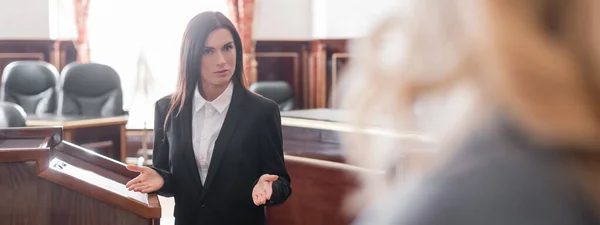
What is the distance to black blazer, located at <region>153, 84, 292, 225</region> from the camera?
173 centimetres

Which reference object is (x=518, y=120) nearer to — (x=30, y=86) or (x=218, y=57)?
(x=218, y=57)

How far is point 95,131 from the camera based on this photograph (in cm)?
522

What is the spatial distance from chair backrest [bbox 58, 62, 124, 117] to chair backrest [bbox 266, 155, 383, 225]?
2.80 meters

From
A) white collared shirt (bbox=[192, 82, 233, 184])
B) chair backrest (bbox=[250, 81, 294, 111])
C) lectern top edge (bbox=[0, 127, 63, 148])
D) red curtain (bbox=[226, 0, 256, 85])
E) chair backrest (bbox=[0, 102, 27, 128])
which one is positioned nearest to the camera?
white collared shirt (bbox=[192, 82, 233, 184])

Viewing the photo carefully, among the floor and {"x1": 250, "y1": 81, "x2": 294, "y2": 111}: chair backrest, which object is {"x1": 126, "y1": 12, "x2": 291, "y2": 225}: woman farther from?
{"x1": 250, "y1": 81, "x2": 294, "y2": 111}: chair backrest

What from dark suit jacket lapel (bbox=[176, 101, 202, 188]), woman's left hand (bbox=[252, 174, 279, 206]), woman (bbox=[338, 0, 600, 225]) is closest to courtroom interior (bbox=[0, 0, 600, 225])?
woman (bbox=[338, 0, 600, 225])

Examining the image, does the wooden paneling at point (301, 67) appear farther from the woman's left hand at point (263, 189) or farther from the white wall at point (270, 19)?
the woman's left hand at point (263, 189)

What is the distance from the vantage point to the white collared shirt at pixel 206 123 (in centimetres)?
176

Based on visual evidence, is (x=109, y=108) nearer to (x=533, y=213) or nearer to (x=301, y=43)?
(x=301, y=43)

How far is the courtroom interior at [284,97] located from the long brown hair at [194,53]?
6cm

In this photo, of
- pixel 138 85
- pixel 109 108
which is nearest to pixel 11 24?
pixel 138 85

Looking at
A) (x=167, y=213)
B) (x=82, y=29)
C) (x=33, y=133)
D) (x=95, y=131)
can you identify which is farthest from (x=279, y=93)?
(x=33, y=133)

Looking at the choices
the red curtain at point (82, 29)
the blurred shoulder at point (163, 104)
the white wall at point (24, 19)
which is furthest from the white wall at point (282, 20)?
the blurred shoulder at point (163, 104)

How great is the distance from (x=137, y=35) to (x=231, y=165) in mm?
6357
